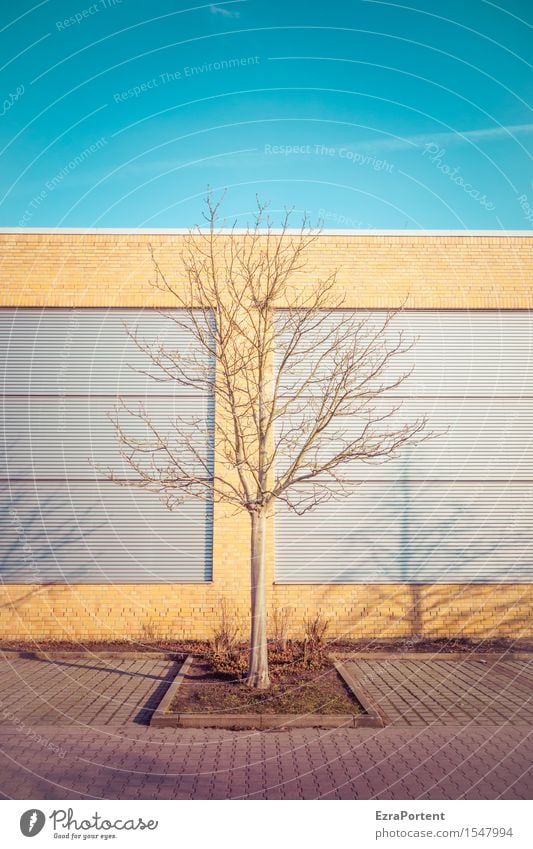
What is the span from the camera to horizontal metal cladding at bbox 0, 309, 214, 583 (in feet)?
41.8

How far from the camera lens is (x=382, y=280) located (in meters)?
13.4

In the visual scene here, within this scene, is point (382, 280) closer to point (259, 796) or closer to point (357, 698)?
point (357, 698)

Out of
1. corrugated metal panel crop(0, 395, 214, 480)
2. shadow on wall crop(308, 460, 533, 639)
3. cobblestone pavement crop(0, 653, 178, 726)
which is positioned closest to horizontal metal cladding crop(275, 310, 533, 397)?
shadow on wall crop(308, 460, 533, 639)

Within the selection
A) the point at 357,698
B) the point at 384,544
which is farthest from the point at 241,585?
the point at 357,698

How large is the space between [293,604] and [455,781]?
6996 millimetres

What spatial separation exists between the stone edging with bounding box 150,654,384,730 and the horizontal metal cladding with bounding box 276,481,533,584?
17.3ft

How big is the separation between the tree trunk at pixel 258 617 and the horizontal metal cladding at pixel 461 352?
5.19 metres

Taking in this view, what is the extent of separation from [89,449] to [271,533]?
425 cm

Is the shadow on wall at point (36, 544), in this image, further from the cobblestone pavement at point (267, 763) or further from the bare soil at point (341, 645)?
the cobblestone pavement at point (267, 763)

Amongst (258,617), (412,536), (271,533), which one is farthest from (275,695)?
(412,536)

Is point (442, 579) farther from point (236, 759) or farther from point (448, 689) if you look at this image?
point (236, 759)

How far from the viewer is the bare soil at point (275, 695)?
7.77 metres

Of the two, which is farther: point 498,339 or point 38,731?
point 498,339

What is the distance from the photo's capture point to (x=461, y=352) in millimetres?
13578
